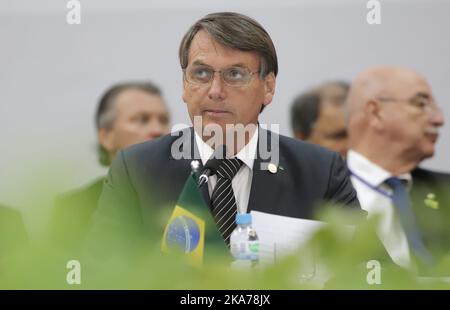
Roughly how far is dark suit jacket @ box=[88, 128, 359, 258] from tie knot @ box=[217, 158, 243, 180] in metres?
0.06

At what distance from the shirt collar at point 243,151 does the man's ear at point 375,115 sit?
114 cm

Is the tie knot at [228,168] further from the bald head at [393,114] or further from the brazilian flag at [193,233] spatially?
the bald head at [393,114]

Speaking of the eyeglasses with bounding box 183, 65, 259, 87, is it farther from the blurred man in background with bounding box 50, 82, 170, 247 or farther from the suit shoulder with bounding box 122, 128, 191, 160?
the blurred man in background with bounding box 50, 82, 170, 247

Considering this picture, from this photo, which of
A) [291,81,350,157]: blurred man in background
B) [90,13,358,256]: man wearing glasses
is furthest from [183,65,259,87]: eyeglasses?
[291,81,350,157]: blurred man in background

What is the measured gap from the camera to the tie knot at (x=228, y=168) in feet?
4.96

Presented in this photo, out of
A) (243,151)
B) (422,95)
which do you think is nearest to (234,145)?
(243,151)

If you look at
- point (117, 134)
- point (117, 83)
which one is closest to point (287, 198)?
point (117, 134)

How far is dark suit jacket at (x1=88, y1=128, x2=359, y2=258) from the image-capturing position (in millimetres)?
1595

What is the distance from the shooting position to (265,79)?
5.88 feet

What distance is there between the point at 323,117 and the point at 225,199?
1386 millimetres

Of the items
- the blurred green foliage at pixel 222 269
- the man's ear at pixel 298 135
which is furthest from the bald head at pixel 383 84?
the blurred green foliage at pixel 222 269

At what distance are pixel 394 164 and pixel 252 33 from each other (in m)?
1.16
